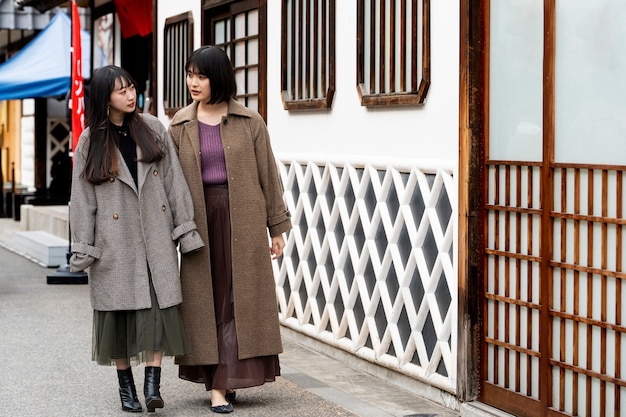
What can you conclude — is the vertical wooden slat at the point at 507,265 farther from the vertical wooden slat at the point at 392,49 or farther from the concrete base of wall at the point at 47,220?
the concrete base of wall at the point at 47,220

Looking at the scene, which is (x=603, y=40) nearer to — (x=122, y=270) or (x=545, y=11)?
(x=545, y=11)

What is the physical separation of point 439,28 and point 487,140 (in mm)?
809

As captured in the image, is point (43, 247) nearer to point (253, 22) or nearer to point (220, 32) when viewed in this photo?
point (220, 32)

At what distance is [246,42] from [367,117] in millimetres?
2918

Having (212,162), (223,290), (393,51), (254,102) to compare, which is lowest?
(223,290)

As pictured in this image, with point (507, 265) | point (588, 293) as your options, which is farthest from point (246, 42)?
point (588, 293)

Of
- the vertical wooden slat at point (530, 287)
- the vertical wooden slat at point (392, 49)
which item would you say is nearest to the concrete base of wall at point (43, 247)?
the vertical wooden slat at point (392, 49)

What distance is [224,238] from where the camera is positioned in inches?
271

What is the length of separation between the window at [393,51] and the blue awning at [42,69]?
9108 millimetres

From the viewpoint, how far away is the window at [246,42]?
10227mm

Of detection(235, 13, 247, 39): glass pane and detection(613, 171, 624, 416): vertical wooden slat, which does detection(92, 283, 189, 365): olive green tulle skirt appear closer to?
detection(613, 171, 624, 416): vertical wooden slat

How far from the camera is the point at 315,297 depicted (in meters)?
9.03

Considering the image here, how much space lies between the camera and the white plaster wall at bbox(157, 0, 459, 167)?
691cm

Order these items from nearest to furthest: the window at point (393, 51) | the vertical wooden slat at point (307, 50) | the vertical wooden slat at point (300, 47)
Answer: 1. the window at point (393, 51)
2. the vertical wooden slat at point (307, 50)
3. the vertical wooden slat at point (300, 47)
